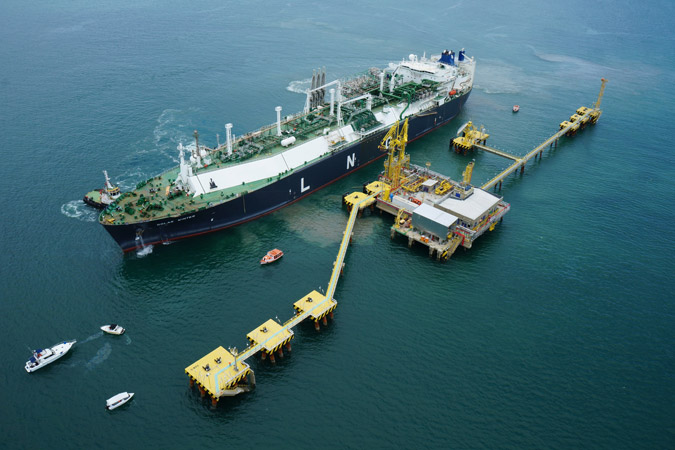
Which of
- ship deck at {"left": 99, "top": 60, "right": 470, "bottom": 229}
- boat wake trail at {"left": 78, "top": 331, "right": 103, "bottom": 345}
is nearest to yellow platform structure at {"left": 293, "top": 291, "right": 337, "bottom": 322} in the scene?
boat wake trail at {"left": 78, "top": 331, "right": 103, "bottom": 345}

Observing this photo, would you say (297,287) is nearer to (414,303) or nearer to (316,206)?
(414,303)

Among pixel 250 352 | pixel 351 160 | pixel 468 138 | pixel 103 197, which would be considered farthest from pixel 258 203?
pixel 468 138

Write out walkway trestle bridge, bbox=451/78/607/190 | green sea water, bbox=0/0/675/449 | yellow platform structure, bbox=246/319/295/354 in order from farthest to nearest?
walkway trestle bridge, bbox=451/78/607/190, yellow platform structure, bbox=246/319/295/354, green sea water, bbox=0/0/675/449

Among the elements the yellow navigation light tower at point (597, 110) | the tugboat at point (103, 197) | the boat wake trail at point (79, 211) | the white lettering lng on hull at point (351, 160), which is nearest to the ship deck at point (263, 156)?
the white lettering lng on hull at point (351, 160)

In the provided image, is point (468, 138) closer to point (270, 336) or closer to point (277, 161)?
point (277, 161)

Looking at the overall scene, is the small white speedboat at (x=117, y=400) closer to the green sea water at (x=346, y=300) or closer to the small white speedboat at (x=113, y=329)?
the green sea water at (x=346, y=300)

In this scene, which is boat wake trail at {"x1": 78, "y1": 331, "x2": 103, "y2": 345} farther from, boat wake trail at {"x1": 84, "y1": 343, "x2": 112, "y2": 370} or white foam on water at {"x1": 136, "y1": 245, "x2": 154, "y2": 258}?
white foam on water at {"x1": 136, "y1": 245, "x2": 154, "y2": 258}
